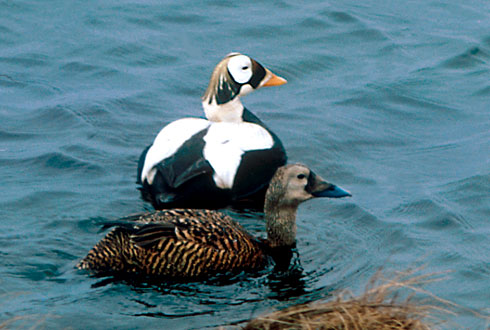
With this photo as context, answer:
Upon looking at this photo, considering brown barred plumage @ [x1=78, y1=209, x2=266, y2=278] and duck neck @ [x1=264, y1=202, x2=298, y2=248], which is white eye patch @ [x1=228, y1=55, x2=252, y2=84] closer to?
duck neck @ [x1=264, y1=202, x2=298, y2=248]

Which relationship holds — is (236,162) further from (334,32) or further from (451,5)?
(451,5)

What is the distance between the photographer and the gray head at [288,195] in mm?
5219

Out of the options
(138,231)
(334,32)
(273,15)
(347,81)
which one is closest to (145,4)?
(273,15)

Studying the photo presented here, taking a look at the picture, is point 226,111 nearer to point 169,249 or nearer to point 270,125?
point 270,125

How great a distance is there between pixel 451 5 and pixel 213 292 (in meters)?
5.92

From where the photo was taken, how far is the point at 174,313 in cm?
450

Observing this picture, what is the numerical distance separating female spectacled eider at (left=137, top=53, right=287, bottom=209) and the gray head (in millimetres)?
716

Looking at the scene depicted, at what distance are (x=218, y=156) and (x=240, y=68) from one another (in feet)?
2.40

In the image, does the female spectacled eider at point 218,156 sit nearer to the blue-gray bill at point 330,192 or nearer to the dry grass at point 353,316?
the blue-gray bill at point 330,192

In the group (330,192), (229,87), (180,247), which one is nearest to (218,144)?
(229,87)

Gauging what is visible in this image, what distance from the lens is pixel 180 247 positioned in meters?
4.87

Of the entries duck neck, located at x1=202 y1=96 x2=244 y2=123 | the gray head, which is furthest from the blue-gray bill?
duck neck, located at x1=202 y1=96 x2=244 y2=123

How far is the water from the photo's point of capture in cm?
480

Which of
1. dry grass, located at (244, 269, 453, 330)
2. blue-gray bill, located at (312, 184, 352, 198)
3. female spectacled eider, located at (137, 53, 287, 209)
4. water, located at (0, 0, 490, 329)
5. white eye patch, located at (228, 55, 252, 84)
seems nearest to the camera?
dry grass, located at (244, 269, 453, 330)
